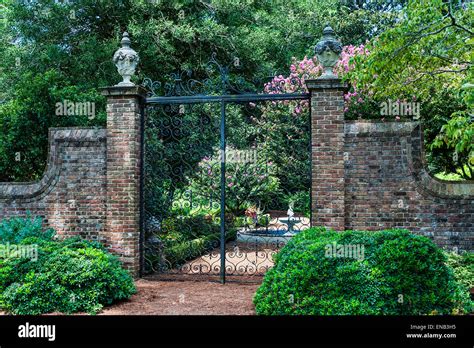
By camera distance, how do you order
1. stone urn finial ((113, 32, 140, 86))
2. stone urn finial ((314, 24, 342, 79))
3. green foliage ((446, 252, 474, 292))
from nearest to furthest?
green foliage ((446, 252, 474, 292))
stone urn finial ((314, 24, 342, 79))
stone urn finial ((113, 32, 140, 86))

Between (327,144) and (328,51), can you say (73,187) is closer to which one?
(327,144)

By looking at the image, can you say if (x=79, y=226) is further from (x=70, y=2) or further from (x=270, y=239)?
(x=70, y=2)

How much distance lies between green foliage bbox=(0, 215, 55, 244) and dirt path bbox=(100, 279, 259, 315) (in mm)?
1649

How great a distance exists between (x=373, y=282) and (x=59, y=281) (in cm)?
377

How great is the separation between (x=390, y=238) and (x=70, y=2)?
13172 millimetres

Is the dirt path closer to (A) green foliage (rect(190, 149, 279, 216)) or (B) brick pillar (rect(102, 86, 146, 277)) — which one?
(B) brick pillar (rect(102, 86, 146, 277))

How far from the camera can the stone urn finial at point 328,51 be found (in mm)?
6672

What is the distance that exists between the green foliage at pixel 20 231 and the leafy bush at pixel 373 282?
376cm

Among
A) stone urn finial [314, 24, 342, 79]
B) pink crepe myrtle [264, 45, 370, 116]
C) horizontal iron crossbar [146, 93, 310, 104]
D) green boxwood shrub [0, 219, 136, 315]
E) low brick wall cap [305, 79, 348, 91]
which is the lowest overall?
green boxwood shrub [0, 219, 136, 315]

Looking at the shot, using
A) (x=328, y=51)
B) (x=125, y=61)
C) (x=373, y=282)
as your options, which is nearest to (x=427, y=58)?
(x=328, y=51)

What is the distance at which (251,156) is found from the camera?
9.90m

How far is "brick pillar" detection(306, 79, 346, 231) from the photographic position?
657 cm

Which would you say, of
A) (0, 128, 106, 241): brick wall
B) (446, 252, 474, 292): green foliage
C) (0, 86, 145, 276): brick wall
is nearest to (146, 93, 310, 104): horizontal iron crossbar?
(0, 86, 145, 276): brick wall
